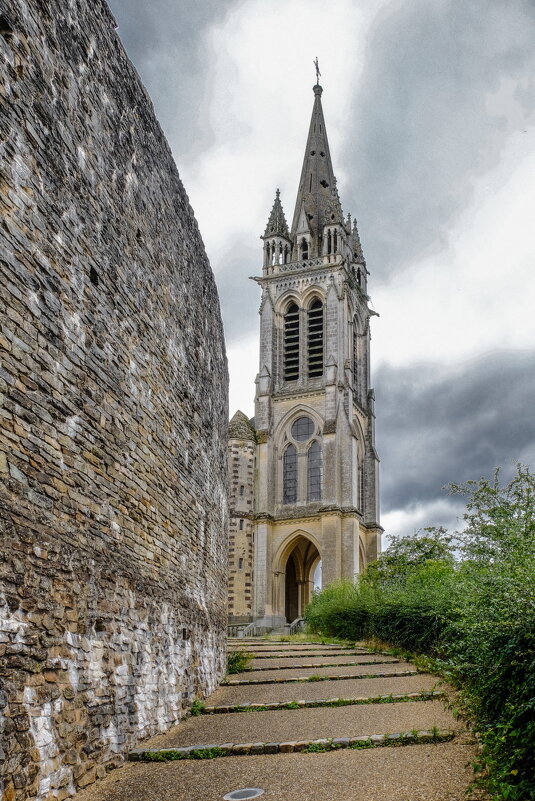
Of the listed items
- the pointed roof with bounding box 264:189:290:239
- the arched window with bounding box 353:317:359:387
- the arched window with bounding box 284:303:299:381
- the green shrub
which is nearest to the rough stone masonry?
the green shrub

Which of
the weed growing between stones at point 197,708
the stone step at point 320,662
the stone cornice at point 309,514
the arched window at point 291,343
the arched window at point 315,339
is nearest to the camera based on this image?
the weed growing between stones at point 197,708

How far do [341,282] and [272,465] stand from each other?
11.3 metres

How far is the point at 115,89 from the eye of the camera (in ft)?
24.9

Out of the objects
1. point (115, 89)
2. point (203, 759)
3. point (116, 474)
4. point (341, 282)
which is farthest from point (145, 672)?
point (341, 282)

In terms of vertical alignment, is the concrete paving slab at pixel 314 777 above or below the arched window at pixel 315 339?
below

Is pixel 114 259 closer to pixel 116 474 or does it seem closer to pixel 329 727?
pixel 116 474

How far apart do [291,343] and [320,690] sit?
3287 centimetres

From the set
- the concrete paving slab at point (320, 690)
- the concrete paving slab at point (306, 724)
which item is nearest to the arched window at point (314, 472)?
the concrete paving slab at point (320, 690)

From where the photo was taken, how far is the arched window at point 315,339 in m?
41.8

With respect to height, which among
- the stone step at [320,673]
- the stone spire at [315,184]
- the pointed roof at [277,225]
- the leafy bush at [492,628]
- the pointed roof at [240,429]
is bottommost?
the stone step at [320,673]

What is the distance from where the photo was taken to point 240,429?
133 ft

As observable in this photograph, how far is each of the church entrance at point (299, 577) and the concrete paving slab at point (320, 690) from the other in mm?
29720

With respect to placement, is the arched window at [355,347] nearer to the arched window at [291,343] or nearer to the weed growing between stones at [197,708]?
the arched window at [291,343]

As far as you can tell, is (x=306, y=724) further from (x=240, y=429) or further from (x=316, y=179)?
(x=316, y=179)
